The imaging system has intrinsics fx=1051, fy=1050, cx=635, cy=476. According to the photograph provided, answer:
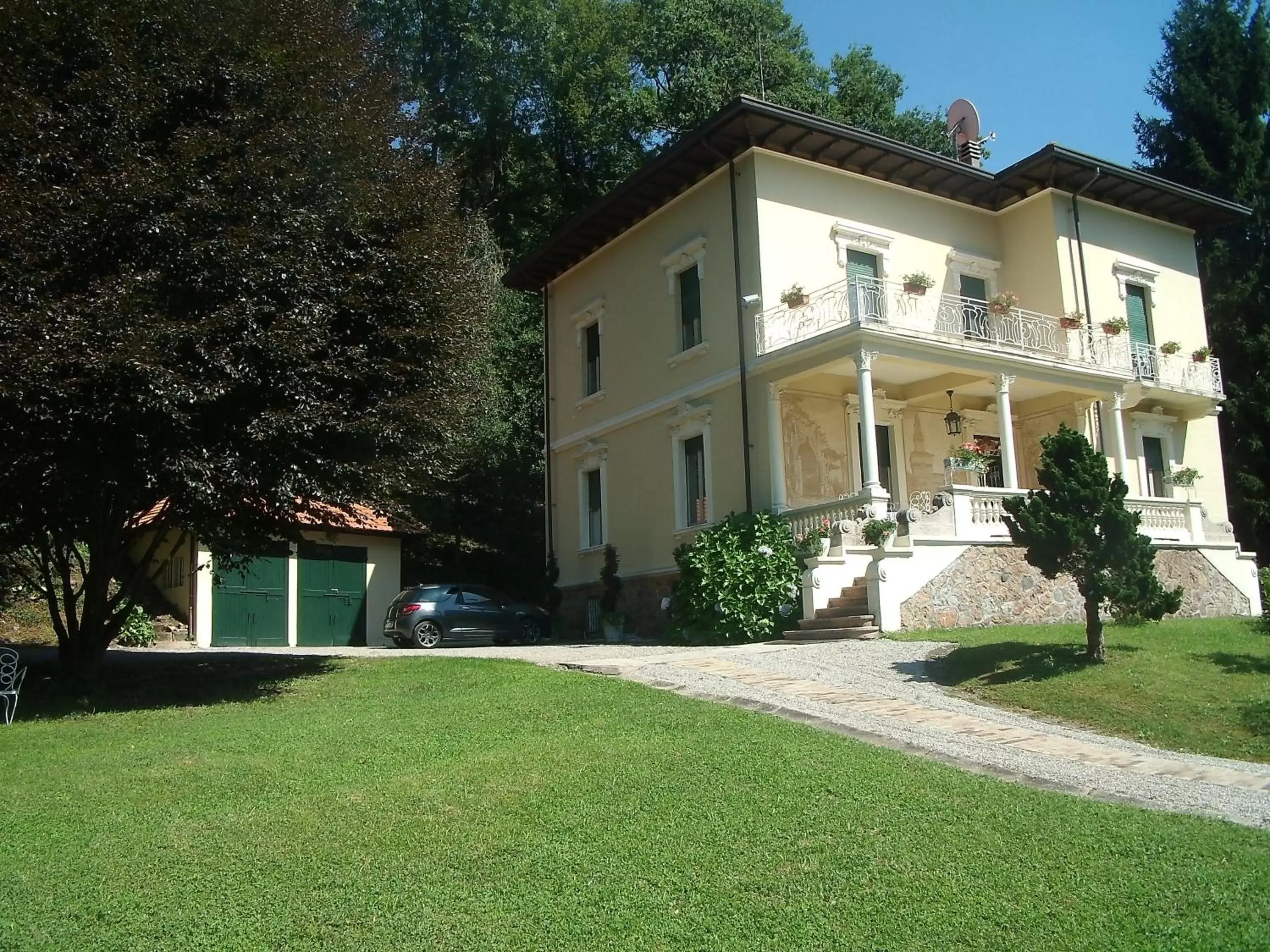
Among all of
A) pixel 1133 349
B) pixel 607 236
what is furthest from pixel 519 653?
pixel 1133 349

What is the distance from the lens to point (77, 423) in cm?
1042

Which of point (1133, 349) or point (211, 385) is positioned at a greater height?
point (1133, 349)

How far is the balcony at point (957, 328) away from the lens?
59.1 ft

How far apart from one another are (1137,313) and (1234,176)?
20.4 ft

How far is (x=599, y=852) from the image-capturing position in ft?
18.1

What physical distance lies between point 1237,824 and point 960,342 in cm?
1255

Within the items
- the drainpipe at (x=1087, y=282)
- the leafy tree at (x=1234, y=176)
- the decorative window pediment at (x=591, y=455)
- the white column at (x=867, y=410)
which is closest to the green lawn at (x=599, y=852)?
the white column at (x=867, y=410)

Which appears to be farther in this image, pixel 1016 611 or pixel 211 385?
pixel 1016 611

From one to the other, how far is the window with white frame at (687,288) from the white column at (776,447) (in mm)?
2323

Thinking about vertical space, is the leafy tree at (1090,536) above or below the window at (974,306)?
below

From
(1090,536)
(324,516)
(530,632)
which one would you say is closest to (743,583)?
(1090,536)

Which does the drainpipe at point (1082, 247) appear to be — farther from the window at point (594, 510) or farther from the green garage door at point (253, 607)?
the green garage door at point (253, 607)

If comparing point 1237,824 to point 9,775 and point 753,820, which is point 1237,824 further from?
point 9,775

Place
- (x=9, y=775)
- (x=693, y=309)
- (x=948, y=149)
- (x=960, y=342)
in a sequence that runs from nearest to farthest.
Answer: (x=9, y=775), (x=960, y=342), (x=693, y=309), (x=948, y=149)
